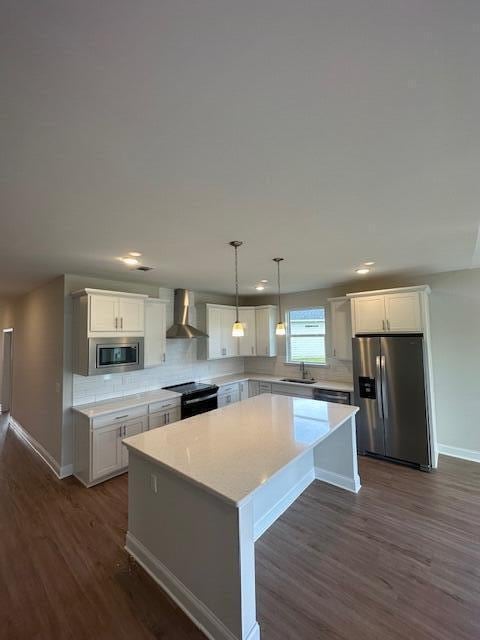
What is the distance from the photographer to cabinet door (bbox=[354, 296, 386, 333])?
3.94 m

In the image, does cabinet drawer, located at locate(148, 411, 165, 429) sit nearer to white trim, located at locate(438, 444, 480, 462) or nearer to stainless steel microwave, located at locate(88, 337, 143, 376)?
stainless steel microwave, located at locate(88, 337, 143, 376)

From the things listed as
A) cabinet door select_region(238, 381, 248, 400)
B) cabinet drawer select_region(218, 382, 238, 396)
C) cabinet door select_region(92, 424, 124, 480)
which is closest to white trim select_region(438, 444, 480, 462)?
cabinet door select_region(238, 381, 248, 400)

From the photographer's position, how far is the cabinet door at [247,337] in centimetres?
563

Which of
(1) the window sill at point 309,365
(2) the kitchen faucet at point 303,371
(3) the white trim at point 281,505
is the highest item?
(1) the window sill at point 309,365

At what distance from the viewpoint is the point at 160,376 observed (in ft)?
14.9

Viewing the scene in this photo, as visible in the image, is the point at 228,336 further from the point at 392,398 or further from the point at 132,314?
the point at 392,398

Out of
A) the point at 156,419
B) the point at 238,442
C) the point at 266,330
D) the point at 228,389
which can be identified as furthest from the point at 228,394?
the point at 238,442

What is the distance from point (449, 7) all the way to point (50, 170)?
1649 millimetres

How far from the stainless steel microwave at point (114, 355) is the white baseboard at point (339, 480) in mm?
2688

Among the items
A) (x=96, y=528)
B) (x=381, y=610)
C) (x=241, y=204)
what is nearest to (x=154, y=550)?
(x=96, y=528)

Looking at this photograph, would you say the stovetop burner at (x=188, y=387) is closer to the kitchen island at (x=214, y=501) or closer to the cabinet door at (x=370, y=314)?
the kitchen island at (x=214, y=501)

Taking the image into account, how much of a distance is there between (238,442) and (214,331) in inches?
122

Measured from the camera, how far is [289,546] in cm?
230

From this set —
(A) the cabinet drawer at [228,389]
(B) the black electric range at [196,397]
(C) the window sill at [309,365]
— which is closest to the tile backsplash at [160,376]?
(B) the black electric range at [196,397]
